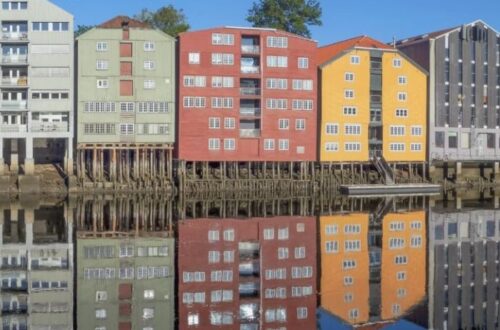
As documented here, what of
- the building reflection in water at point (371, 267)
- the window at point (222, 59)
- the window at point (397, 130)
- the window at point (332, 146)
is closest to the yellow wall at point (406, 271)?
the building reflection in water at point (371, 267)

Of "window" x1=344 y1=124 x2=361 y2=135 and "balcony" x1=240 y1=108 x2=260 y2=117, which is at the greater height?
"balcony" x1=240 y1=108 x2=260 y2=117

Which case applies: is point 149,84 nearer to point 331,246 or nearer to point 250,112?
point 250,112

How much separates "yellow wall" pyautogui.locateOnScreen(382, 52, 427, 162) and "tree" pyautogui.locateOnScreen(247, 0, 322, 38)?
16555 mm

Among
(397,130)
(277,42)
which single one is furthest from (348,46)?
(397,130)

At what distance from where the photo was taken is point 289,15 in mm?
82438

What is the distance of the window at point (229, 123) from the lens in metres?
63.1

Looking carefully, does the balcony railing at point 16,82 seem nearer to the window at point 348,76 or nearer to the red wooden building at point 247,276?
the red wooden building at point 247,276

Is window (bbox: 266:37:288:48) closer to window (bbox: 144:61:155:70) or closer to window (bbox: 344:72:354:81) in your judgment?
window (bbox: 344:72:354:81)

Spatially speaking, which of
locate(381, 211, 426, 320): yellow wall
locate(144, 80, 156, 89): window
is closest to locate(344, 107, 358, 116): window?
locate(144, 80, 156, 89): window

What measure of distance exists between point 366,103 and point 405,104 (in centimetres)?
429

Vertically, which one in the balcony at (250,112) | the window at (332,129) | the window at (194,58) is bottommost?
the window at (332,129)

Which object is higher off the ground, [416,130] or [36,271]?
[416,130]

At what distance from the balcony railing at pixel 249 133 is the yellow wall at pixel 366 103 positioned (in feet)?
20.6

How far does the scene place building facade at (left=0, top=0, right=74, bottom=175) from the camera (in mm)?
60000
